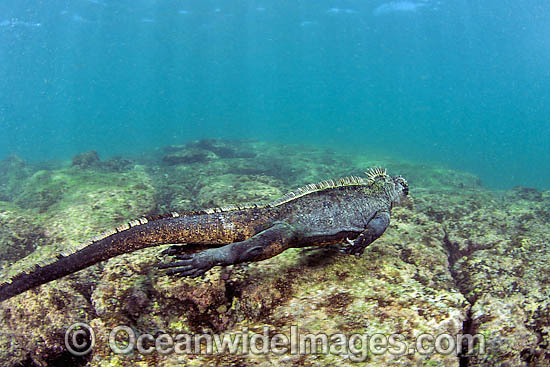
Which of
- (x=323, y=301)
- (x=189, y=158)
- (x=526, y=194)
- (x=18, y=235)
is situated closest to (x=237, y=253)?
(x=323, y=301)

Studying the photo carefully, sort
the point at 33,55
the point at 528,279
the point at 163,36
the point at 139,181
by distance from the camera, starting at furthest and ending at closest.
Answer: the point at 33,55 → the point at 163,36 → the point at 139,181 → the point at 528,279

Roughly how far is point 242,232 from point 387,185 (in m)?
2.67

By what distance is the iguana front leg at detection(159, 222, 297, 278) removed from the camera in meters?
3.12

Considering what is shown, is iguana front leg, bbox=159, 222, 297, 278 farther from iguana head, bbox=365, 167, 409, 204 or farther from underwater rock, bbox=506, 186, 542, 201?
underwater rock, bbox=506, 186, 542, 201

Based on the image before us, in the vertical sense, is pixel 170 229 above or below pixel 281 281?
above

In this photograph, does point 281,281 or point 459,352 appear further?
point 281,281

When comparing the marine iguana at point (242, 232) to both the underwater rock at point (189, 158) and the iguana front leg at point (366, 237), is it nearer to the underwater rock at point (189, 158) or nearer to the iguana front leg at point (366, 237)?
the iguana front leg at point (366, 237)

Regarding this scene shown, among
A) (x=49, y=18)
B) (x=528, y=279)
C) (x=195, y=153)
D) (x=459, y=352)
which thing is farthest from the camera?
(x=49, y=18)

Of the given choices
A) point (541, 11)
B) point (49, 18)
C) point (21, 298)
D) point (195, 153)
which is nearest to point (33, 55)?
point (49, 18)

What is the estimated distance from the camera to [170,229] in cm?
335

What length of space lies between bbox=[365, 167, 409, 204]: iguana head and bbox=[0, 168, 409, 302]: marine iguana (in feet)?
0.85

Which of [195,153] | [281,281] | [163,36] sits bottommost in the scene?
[281,281]

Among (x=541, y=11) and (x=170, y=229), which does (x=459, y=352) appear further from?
(x=541, y=11)

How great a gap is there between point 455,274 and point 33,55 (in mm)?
114259
